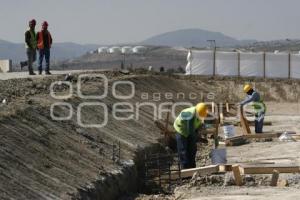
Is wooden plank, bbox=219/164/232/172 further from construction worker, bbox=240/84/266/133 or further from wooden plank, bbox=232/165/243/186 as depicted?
construction worker, bbox=240/84/266/133

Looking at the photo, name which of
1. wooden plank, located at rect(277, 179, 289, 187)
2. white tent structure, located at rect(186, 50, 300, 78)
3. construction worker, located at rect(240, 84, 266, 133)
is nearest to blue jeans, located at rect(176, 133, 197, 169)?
wooden plank, located at rect(277, 179, 289, 187)

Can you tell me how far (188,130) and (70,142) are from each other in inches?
103

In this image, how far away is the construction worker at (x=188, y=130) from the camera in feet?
48.7

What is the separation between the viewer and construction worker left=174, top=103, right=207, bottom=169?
14.9 m

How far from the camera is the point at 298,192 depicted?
1234 centimetres

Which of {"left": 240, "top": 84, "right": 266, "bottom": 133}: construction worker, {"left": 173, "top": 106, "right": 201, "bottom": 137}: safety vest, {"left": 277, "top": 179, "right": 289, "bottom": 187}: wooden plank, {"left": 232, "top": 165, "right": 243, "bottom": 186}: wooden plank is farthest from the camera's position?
{"left": 240, "top": 84, "right": 266, "bottom": 133}: construction worker

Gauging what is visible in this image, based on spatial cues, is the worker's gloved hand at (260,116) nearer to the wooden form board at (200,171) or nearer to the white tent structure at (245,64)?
the wooden form board at (200,171)

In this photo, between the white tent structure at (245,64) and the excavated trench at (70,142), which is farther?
the white tent structure at (245,64)

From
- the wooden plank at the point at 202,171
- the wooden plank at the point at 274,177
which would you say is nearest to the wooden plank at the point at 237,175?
the wooden plank at the point at 202,171

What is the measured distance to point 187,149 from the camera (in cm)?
1512

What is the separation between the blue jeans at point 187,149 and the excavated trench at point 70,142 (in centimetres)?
104

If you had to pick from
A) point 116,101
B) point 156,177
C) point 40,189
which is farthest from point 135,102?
point 40,189

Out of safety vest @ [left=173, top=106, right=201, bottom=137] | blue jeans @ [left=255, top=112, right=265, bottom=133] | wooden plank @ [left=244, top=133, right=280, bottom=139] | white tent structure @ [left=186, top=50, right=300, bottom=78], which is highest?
white tent structure @ [left=186, top=50, right=300, bottom=78]

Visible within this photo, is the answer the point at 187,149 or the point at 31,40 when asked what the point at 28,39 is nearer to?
the point at 31,40
